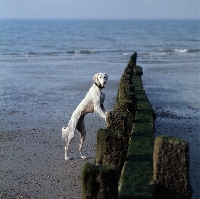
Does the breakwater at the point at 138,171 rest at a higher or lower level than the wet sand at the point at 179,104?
higher

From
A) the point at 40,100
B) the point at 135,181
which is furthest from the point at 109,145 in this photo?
the point at 40,100

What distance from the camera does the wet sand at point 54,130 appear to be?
9172mm

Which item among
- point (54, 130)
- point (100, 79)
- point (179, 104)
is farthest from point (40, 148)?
point (179, 104)

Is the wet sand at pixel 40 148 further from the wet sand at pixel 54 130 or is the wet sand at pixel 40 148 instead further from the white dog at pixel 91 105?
the white dog at pixel 91 105

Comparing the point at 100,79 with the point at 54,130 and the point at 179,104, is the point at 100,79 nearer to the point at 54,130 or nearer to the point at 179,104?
the point at 54,130

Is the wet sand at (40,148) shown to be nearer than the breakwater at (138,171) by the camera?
No

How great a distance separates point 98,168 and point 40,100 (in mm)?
14003

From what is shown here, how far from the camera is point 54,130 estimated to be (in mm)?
13523

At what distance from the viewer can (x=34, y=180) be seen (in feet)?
30.6

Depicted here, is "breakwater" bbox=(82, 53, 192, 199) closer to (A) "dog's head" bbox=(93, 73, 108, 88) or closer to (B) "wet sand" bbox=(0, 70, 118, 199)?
(B) "wet sand" bbox=(0, 70, 118, 199)

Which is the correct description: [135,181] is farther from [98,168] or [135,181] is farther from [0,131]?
[0,131]

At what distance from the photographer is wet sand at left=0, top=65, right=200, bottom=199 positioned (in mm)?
9172

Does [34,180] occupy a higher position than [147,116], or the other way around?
[147,116]

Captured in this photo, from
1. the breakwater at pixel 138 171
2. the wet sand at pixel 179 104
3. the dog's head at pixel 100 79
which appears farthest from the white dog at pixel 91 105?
the wet sand at pixel 179 104
